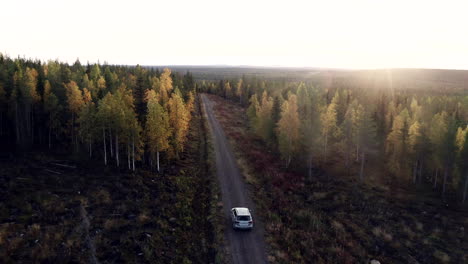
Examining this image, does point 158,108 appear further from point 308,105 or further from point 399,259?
point 399,259

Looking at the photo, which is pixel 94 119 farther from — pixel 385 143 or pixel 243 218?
pixel 385 143

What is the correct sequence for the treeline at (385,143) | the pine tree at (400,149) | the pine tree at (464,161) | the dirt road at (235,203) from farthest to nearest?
the pine tree at (400,149), the treeline at (385,143), the pine tree at (464,161), the dirt road at (235,203)

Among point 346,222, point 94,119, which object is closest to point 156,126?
point 94,119

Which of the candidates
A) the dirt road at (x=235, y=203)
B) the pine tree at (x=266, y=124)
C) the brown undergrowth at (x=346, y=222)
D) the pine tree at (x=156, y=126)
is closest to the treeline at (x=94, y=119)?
the pine tree at (x=156, y=126)

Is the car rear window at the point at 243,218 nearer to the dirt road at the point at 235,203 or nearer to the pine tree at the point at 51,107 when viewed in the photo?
the dirt road at the point at 235,203

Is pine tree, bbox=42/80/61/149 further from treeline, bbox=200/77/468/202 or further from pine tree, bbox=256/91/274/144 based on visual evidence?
treeline, bbox=200/77/468/202

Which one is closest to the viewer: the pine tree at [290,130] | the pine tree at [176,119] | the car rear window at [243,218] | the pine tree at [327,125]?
the car rear window at [243,218]
